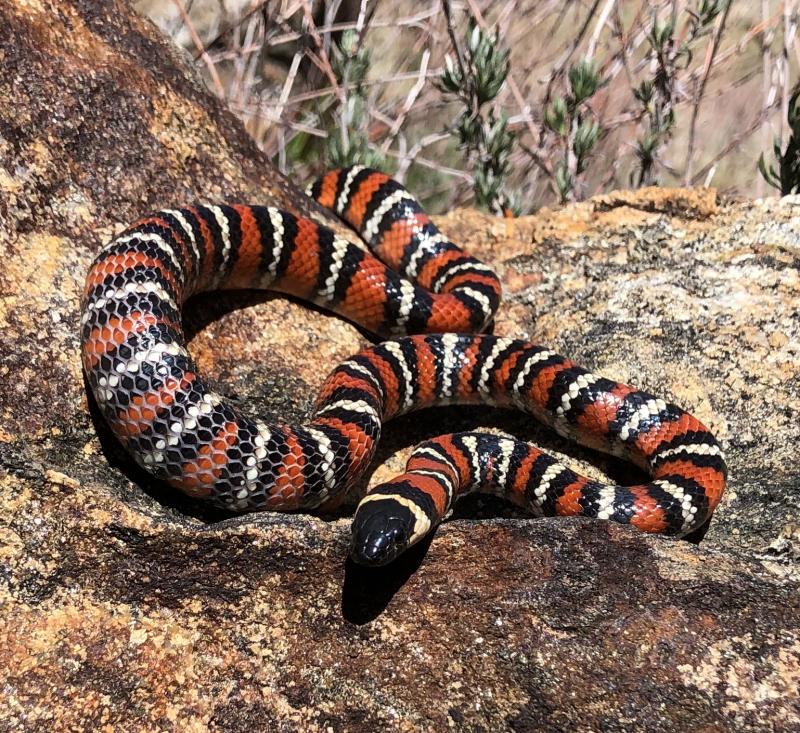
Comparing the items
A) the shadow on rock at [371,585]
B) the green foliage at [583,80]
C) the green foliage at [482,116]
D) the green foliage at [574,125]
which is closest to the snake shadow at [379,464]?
the shadow on rock at [371,585]

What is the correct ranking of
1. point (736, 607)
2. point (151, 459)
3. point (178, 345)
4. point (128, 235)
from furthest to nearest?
point (128, 235), point (178, 345), point (151, 459), point (736, 607)

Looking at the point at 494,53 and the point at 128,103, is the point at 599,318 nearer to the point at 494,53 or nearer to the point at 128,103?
the point at 494,53

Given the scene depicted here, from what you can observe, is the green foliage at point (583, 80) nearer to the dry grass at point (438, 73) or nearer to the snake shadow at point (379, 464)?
the dry grass at point (438, 73)

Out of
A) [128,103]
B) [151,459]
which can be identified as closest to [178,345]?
[151,459]

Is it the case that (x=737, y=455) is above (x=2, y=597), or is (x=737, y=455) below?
above

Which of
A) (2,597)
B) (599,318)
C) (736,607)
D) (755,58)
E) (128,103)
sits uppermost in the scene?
(755,58)

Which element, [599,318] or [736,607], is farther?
[599,318]

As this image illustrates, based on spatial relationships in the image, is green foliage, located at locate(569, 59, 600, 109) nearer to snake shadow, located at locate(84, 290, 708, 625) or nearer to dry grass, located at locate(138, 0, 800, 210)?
dry grass, located at locate(138, 0, 800, 210)

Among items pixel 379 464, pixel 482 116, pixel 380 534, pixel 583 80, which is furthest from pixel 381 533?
pixel 482 116

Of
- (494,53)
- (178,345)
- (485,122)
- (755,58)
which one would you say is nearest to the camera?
(178,345)
